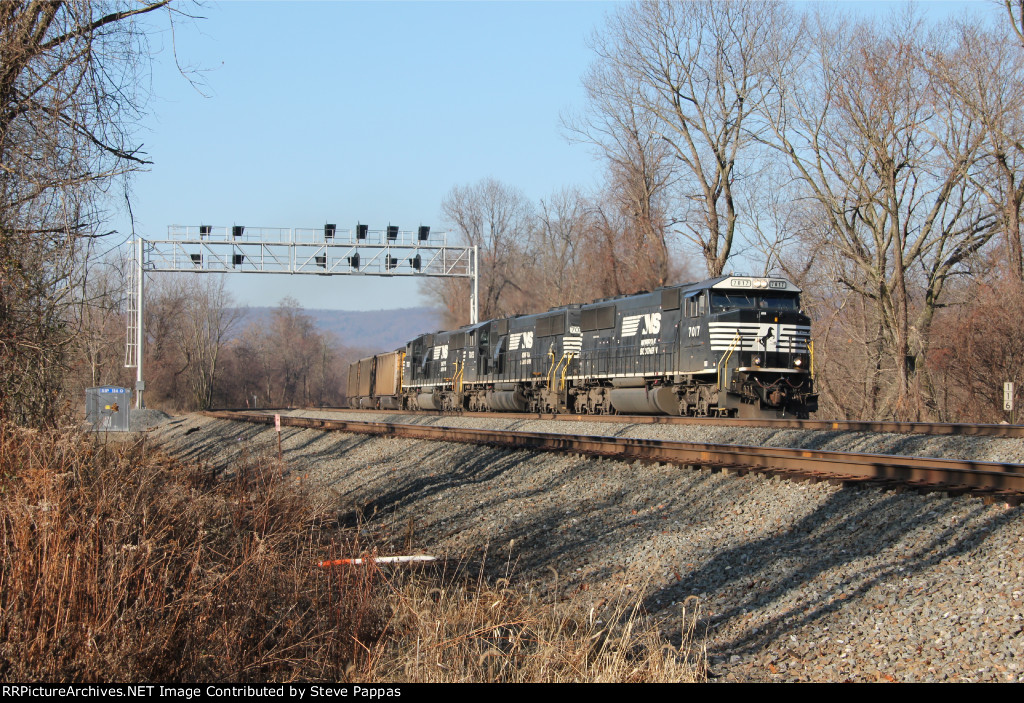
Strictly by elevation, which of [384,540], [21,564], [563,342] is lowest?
[384,540]

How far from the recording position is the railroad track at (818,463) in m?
8.19

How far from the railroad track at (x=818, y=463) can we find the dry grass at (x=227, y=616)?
3724 mm

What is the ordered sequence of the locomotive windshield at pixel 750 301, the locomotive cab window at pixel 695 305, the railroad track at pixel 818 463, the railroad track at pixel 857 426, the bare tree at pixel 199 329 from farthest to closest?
the bare tree at pixel 199 329, the locomotive cab window at pixel 695 305, the locomotive windshield at pixel 750 301, the railroad track at pixel 857 426, the railroad track at pixel 818 463

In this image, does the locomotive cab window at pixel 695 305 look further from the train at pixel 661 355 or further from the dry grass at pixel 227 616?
the dry grass at pixel 227 616

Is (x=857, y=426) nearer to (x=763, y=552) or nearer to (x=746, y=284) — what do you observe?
(x=746, y=284)

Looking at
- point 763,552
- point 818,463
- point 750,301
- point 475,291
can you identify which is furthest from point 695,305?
point 475,291

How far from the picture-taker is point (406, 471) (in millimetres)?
15016

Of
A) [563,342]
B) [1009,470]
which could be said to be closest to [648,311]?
[563,342]

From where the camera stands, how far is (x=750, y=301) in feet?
62.1

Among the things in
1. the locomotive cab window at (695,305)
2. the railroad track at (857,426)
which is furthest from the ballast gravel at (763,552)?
the locomotive cab window at (695,305)

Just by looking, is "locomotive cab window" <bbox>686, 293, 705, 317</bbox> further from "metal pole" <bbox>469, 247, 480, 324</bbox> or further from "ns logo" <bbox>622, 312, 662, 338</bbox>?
"metal pole" <bbox>469, 247, 480, 324</bbox>

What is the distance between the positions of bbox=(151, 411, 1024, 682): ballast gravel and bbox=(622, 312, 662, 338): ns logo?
8.11 metres

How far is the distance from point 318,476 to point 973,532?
12.2 metres
